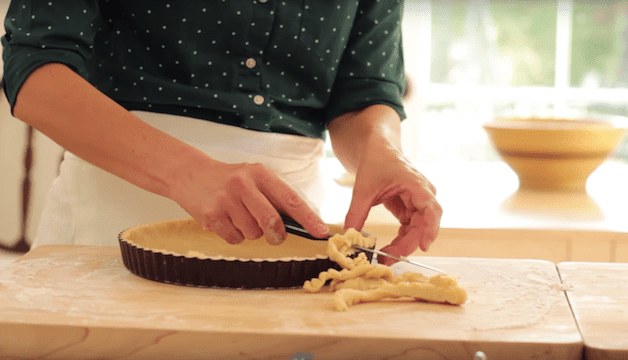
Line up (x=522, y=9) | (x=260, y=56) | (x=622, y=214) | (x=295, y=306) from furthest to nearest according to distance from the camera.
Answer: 1. (x=522, y=9)
2. (x=622, y=214)
3. (x=260, y=56)
4. (x=295, y=306)

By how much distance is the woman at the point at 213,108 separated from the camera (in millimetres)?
824

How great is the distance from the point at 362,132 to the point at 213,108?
0.25m

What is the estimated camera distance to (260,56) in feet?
3.47

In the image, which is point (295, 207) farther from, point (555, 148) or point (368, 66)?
point (555, 148)

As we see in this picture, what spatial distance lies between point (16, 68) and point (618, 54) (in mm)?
3271

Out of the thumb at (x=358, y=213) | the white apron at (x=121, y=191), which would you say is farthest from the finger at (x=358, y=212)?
the white apron at (x=121, y=191)

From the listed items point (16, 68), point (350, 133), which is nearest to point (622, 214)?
point (350, 133)

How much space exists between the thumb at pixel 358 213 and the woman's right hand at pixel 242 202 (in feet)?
0.40

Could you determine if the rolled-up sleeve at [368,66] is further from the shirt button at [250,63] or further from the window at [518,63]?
the window at [518,63]

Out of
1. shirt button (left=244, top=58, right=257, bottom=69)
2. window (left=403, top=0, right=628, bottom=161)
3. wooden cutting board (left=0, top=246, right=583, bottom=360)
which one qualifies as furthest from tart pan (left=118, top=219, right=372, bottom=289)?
window (left=403, top=0, right=628, bottom=161)

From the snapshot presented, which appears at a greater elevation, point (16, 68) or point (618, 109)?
point (618, 109)

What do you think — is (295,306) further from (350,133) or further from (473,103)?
(473,103)

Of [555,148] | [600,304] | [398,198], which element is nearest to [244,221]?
[398,198]

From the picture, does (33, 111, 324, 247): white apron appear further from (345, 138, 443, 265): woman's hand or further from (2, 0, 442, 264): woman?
(345, 138, 443, 265): woman's hand
